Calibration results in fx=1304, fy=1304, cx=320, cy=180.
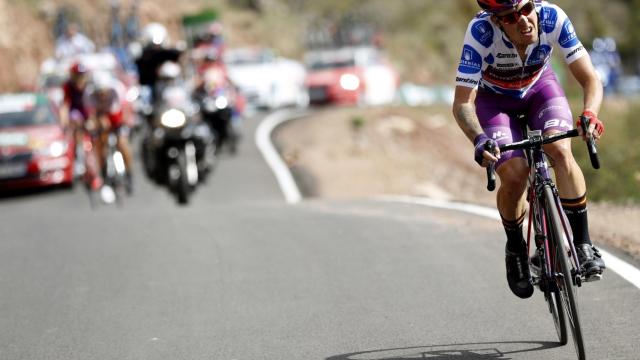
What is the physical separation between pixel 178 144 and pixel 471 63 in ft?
32.1

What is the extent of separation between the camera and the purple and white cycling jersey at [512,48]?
704 centimetres

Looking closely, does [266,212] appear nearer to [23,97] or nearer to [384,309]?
[384,309]

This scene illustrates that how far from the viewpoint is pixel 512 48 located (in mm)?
7098

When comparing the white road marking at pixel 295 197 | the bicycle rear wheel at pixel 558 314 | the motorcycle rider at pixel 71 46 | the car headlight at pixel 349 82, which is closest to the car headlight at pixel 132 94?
the motorcycle rider at pixel 71 46

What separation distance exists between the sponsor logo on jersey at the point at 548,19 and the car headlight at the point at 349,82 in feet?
96.9

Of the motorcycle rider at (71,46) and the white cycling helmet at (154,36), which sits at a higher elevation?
the white cycling helmet at (154,36)

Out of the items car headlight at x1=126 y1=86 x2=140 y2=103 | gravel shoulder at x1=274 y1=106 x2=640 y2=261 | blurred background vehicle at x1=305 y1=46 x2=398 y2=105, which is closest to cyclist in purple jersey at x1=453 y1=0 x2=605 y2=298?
gravel shoulder at x1=274 y1=106 x2=640 y2=261

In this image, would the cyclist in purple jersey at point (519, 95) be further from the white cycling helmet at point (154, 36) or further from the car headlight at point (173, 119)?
the white cycling helmet at point (154, 36)

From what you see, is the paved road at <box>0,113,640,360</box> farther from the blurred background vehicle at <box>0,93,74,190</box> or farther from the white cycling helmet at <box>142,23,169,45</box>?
the blurred background vehicle at <box>0,93,74,190</box>

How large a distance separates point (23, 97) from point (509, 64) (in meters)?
17.4

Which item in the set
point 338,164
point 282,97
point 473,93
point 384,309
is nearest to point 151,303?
point 384,309

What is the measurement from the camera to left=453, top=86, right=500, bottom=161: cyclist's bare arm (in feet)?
22.3

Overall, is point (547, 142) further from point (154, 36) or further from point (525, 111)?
point (154, 36)

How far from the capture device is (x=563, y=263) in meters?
6.30
